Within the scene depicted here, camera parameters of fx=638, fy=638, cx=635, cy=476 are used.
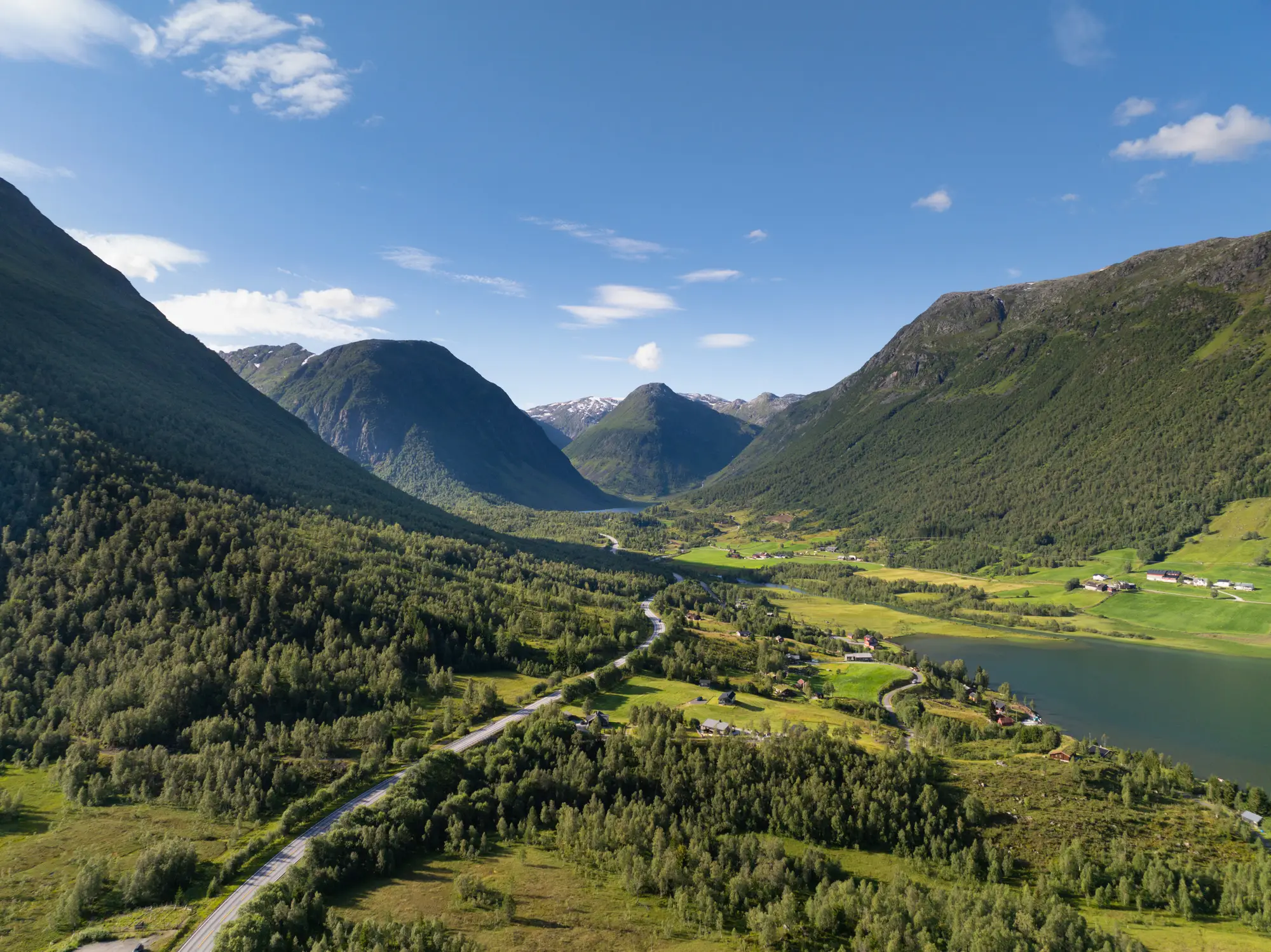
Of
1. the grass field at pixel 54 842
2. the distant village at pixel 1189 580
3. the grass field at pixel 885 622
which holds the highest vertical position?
the distant village at pixel 1189 580

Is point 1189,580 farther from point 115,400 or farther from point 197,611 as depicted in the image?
point 115,400

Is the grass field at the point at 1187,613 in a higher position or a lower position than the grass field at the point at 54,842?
higher

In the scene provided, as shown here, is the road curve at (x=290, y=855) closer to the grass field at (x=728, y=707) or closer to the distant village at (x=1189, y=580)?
the grass field at (x=728, y=707)

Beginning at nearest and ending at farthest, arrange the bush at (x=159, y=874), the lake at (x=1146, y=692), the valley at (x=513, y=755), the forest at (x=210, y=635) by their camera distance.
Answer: the bush at (x=159, y=874)
the valley at (x=513, y=755)
the forest at (x=210, y=635)
the lake at (x=1146, y=692)

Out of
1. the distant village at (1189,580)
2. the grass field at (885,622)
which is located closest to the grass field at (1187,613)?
the distant village at (1189,580)

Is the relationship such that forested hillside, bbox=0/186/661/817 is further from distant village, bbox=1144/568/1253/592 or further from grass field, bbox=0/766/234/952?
distant village, bbox=1144/568/1253/592

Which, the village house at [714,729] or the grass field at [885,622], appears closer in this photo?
the village house at [714,729]

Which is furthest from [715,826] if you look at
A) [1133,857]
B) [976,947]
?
[1133,857]

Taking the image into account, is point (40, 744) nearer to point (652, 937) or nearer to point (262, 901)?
point (262, 901)
